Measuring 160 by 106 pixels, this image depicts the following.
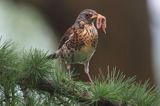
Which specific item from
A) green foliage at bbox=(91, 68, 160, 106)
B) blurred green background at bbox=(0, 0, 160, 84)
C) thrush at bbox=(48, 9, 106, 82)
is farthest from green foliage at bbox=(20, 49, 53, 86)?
blurred green background at bbox=(0, 0, 160, 84)

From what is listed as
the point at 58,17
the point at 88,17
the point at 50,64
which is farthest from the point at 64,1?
the point at 50,64

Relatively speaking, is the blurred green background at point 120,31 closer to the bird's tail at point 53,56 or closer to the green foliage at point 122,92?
the bird's tail at point 53,56

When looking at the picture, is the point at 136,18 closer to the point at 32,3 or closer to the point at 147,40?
the point at 147,40

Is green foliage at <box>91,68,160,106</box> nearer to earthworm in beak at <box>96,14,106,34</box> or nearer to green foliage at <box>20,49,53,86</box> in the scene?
green foliage at <box>20,49,53,86</box>

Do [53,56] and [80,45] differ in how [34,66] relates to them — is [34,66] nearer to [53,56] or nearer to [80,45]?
[53,56]

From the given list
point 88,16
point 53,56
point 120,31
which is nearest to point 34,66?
point 53,56

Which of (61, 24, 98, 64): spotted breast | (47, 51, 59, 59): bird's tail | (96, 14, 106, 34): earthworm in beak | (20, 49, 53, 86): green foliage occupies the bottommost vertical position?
(20, 49, 53, 86): green foliage
